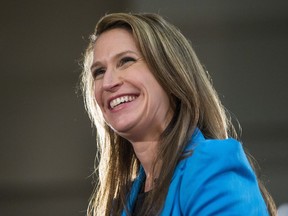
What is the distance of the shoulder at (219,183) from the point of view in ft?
3.83

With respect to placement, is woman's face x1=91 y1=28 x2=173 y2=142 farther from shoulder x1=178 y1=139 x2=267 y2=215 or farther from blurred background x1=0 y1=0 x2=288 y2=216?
blurred background x1=0 y1=0 x2=288 y2=216

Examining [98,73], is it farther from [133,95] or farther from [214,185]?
[214,185]

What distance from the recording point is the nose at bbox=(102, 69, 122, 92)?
1.46 m

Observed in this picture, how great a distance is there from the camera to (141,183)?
5.28ft

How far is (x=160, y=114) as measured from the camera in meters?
1.47

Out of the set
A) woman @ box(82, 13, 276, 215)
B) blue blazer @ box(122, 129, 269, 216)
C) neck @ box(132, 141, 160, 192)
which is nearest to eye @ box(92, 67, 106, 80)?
woman @ box(82, 13, 276, 215)

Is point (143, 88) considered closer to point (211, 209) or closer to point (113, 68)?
point (113, 68)

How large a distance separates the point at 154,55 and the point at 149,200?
329 mm

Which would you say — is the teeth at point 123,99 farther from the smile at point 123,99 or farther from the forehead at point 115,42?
the forehead at point 115,42

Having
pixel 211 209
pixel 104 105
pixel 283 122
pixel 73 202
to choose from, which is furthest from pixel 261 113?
pixel 211 209

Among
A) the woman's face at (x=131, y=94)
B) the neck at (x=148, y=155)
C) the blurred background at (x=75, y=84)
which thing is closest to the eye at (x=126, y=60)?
the woman's face at (x=131, y=94)

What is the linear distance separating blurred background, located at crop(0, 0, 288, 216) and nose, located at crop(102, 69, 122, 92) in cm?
135

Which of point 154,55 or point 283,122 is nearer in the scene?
point 154,55

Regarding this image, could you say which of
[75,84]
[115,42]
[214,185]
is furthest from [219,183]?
[75,84]
